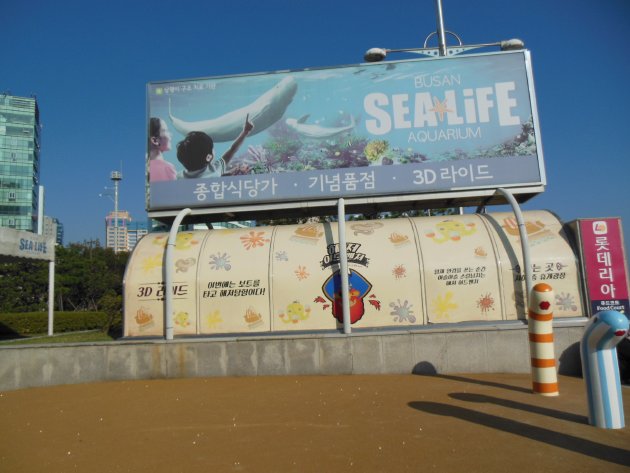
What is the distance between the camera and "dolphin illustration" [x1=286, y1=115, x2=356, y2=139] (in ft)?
32.7

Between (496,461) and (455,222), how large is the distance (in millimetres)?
6149

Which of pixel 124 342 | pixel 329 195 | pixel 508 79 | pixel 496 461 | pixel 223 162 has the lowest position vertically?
pixel 496 461

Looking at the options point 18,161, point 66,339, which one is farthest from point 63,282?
point 18,161

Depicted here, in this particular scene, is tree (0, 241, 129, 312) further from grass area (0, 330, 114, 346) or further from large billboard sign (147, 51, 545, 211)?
large billboard sign (147, 51, 545, 211)

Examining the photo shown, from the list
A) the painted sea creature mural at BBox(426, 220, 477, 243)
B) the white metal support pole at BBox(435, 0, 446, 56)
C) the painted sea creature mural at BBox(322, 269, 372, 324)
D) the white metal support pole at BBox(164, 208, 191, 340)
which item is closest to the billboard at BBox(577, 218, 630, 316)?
the painted sea creature mural at BBox(426, 220, 477, 243)

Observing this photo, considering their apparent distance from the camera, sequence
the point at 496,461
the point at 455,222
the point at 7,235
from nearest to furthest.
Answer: the point at 496,461 → the point at 455,222 → the point at 7,235

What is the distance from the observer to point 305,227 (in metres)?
9.59

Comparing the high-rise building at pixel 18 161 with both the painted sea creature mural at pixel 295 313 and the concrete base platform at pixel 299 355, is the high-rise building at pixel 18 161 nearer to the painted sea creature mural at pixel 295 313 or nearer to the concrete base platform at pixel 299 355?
the concrete base platform at pixel 299 355

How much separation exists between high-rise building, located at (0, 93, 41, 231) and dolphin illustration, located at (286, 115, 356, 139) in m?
90.1

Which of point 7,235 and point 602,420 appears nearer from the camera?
point 602,420

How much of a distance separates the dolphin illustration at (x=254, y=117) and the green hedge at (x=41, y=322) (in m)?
12.7

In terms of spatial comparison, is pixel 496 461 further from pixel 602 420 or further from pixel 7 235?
pixel 7 235

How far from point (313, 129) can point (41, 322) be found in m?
18.6

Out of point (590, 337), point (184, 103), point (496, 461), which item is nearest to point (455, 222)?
point (590, 337)
